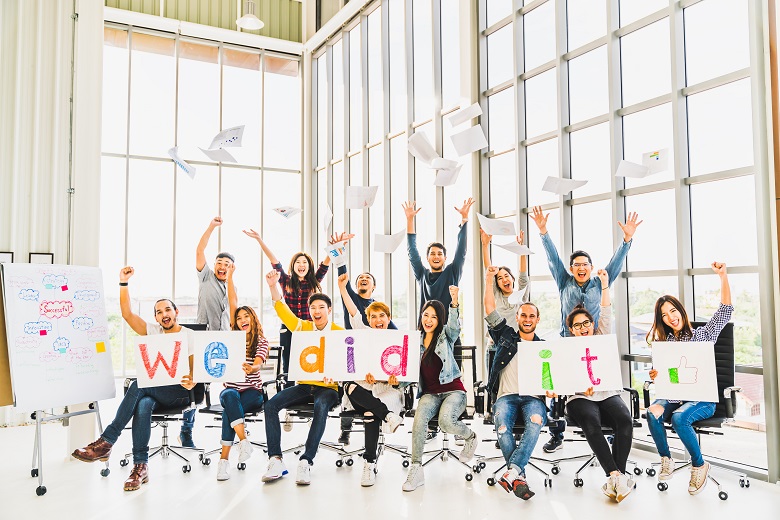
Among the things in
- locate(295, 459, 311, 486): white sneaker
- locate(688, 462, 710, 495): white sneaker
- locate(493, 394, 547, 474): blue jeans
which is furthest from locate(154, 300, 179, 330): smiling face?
locate(688, 462, 710, 495): white sneaker

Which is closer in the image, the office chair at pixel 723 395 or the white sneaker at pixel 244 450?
the office chair at pixel 723 395

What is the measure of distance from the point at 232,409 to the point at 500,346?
194cm

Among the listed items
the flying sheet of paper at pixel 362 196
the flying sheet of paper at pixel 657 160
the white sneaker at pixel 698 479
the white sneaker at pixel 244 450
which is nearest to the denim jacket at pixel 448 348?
the white sneaker at pixel 244 450

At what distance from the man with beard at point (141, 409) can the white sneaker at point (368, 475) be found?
138 centimetres

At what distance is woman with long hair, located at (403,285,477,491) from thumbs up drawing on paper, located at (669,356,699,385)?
1.36m

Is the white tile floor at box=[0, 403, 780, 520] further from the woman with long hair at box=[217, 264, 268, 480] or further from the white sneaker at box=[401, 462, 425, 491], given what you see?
the woman with long hair at box=[217, 264, 268, 480]

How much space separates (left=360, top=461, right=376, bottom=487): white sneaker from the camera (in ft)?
13.4

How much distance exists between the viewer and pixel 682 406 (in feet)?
13.2

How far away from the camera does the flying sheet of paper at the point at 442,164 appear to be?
5.63m

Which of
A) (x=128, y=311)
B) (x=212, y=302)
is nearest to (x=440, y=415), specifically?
(x=212, y=302)

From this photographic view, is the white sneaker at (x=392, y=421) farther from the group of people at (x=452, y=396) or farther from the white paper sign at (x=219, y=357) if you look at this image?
the white paper sign at (x=219, y=357)

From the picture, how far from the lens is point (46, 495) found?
3979mm

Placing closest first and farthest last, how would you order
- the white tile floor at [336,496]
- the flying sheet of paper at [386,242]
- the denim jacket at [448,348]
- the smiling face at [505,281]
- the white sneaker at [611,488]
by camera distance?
the white tile floor at [336,496], the white sneaker at [611,488], the denim jacket at [448,348], the smiling face at [505,281], the flying sheet of paper at [386,242]

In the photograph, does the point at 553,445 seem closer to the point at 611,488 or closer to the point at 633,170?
the point at 611,488
